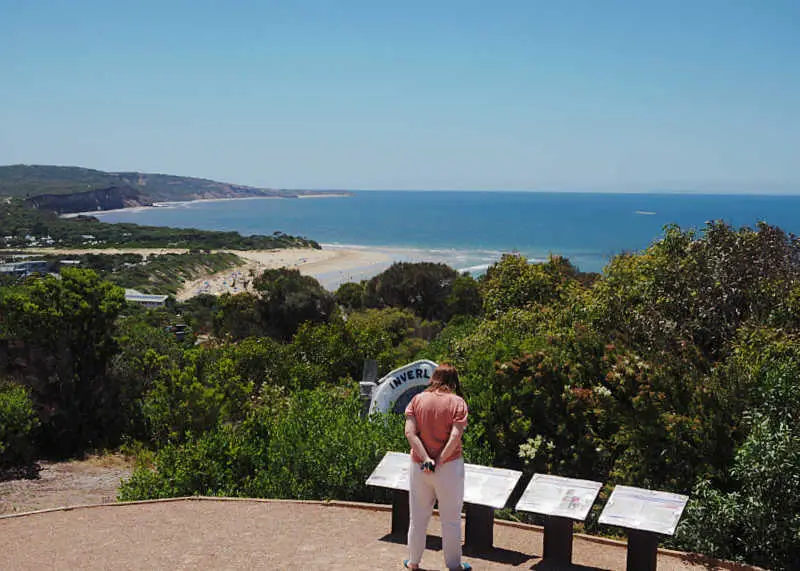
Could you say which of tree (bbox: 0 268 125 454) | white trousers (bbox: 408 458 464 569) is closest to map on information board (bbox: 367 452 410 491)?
white trousers (bbox: 408 458 464 569)

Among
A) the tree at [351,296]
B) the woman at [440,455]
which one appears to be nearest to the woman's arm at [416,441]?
the woman at [440,455]

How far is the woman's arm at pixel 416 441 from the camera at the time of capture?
546 cm

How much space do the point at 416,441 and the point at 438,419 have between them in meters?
0.21

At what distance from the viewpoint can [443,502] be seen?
5.54m

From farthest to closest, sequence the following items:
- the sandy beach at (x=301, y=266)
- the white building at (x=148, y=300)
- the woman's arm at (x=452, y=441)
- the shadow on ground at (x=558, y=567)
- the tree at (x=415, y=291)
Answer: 1. the sandy beach at (x=301, y=266)
2. the white building at (x=148, y=300)
3. the tree at (x=415, y=291)
4. the shadow on ground at (x=558, y=567)
5. the woman's arm at (x=452, y=441)

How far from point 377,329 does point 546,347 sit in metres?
9.78

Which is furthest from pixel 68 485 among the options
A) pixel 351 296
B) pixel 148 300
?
pixel 148 300

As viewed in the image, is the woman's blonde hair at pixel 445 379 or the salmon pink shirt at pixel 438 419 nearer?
the salmon pink shirt at pixel 438 419

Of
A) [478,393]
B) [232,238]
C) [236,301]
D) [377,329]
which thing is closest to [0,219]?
[232,238]

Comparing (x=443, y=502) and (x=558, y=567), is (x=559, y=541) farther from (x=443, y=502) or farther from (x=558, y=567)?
(x=443, y=502)

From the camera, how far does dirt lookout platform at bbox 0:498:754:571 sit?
6.29 m

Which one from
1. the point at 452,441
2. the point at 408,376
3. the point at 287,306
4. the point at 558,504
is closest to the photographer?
the point at 452,441

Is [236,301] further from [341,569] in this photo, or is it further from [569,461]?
[341,569]

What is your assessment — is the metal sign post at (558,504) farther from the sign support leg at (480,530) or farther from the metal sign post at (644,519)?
the sign support leg at (480,530)
